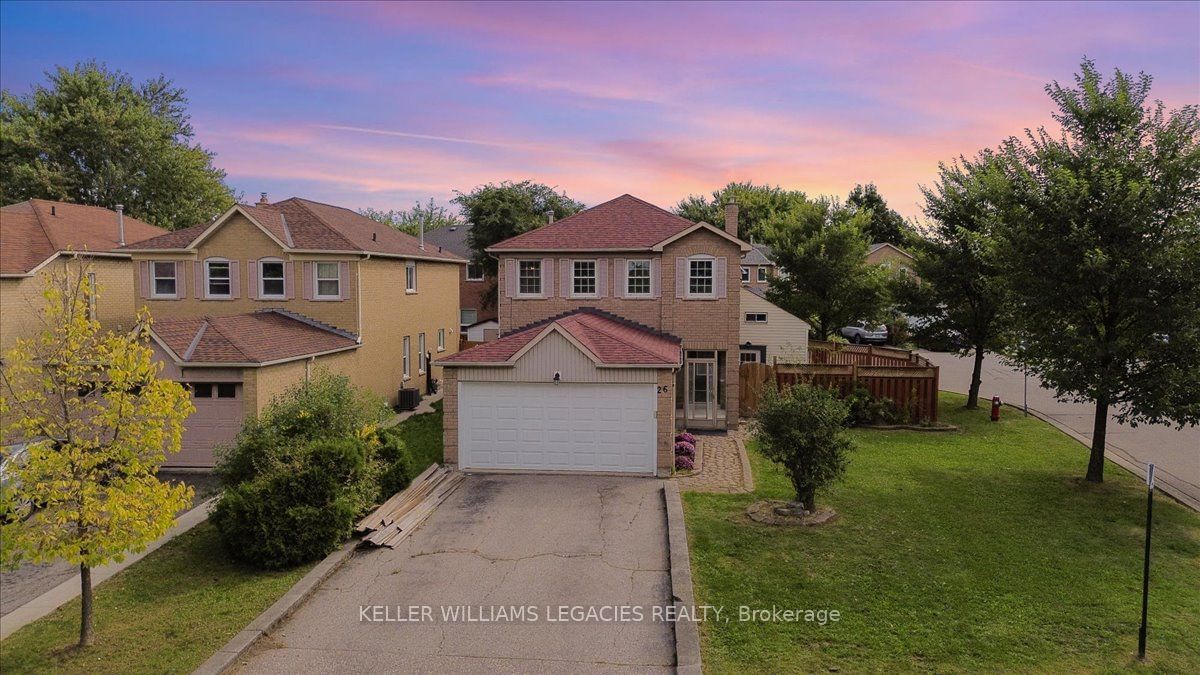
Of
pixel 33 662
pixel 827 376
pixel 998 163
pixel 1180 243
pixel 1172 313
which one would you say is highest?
pixel 998 163

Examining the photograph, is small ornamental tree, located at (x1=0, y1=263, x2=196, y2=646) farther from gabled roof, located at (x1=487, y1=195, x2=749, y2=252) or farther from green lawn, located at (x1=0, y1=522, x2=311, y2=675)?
gabled roof, located at (x1=487, y1=195, x2=749, y2=252)

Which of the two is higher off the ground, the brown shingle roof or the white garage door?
the brown shingle roof

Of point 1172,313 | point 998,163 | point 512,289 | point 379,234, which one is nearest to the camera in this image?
point 1172,313

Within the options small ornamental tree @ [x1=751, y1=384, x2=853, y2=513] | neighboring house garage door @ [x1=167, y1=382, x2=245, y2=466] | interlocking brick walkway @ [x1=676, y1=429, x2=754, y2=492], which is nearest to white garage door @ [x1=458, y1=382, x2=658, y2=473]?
interlocking brick walkway @ [x1=676, y1=429, x2=754, y2=492]

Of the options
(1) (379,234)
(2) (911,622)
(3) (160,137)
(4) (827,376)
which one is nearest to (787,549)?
(2) (911,622)

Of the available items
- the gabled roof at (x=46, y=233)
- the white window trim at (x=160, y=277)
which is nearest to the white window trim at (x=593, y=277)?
the white window trim at (x=160, y=277)

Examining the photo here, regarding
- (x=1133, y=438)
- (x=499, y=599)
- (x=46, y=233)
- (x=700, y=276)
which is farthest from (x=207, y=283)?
(x=1133, y=438)

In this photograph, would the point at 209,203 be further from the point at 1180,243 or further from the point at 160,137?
the point at 1180,243
